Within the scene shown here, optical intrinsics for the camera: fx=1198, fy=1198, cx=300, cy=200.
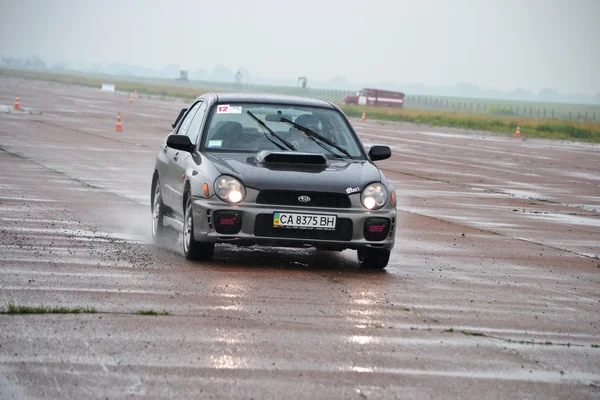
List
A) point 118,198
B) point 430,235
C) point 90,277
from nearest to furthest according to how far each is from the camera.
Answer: point 90,277
point 430,235
point 118,198

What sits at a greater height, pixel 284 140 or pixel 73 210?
pixel 284 140

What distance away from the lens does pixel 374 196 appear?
1039cm

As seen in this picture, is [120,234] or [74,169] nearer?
[120,234]

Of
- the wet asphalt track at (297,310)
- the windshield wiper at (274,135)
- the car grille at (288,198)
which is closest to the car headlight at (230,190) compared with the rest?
the car grille at (288,198)

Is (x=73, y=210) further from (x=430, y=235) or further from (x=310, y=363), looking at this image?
(x=310, y=363)

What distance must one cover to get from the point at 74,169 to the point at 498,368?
615 inches

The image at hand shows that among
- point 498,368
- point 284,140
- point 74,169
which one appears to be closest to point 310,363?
point 498,368

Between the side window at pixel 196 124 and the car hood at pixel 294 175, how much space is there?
0.81 meters

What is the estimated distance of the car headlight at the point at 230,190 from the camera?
1019 centimetres

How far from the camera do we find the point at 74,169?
70.1 ft

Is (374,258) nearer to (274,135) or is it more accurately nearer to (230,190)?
(230,190)

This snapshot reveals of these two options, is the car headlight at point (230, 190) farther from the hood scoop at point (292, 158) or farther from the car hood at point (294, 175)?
the hood scoop at point (292, 158)

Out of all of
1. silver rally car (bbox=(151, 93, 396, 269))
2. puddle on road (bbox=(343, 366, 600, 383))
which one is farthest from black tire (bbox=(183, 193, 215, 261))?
puddle on road (bbox=(343, 366, 600, 383))

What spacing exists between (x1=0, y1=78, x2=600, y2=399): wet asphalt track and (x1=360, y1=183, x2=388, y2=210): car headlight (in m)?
0.63
